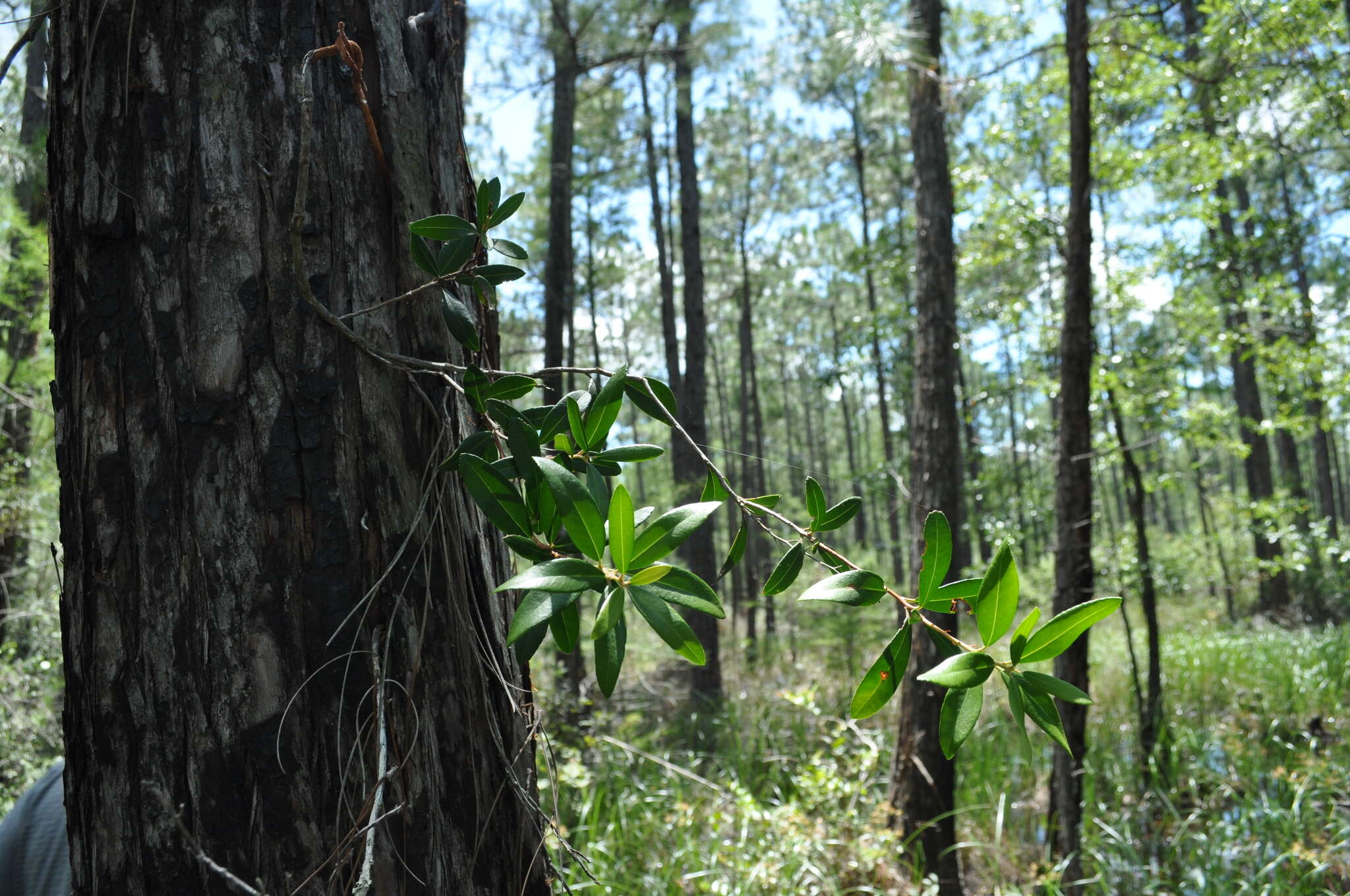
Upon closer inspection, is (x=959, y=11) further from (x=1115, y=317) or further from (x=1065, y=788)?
(x=1065, y=788)

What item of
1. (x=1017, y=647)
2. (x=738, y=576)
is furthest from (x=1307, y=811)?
Answer: (x=738, y=576)

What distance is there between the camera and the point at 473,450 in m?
0.81

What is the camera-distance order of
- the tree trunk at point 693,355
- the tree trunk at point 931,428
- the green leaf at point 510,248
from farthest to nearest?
the tree trunk at point 693,355, the tree trunk at point 931,428, the green leaf at point 510,248

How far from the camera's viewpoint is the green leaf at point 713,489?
0.86 m

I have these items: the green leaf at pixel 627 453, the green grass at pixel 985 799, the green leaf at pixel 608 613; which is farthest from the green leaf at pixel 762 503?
the green grass at pixel 985 799

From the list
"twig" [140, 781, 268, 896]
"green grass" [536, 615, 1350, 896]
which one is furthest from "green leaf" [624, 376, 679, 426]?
"green grass" [536, 615, 1350, 896]

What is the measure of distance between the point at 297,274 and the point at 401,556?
298 millimetres

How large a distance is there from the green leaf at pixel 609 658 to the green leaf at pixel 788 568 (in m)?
0.17

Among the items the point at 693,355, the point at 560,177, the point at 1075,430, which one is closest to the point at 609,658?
the point at 1075,430

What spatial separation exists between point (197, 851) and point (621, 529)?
0.45 m

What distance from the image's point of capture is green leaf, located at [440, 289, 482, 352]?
2.72 ft

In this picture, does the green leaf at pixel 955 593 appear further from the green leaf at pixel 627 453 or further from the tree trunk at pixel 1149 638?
the tree trunk at pixel 1149 638

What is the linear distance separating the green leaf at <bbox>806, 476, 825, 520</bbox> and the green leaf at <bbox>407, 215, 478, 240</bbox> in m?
0.44

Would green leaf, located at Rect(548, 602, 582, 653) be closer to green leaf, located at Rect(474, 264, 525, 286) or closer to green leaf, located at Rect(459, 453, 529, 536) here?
green leaf, located at Rect(459, 453, 529, 536)
